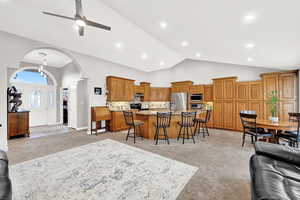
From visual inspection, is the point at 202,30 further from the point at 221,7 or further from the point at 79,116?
the point at 79,116

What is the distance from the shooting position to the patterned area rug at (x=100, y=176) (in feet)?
5.80

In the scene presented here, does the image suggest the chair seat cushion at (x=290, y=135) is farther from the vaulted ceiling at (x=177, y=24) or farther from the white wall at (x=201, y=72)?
the white wall at (x=201, y=72)

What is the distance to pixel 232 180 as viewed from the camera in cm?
210

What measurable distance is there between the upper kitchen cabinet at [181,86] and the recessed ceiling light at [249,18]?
4404mm

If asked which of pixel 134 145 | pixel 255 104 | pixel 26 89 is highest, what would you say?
pixel 26 89

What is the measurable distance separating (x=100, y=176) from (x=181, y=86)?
594 centimetres

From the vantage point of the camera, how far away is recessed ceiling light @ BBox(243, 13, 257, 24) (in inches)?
90.5

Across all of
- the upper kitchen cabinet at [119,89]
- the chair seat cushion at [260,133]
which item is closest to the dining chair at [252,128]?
the chair seat cushion at [260,133]

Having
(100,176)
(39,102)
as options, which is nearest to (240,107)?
(100,176)

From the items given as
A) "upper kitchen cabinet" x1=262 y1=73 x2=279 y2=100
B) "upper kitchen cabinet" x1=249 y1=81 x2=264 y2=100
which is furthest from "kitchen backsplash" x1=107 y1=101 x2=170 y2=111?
"upper kitchen cabinet" x1=262 y1=73 x2=279 y2=100

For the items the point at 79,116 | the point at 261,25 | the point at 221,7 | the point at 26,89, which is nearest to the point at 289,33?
the point at 261,25

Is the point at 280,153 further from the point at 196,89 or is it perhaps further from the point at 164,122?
the point at 196,89

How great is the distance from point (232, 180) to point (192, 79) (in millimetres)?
5854

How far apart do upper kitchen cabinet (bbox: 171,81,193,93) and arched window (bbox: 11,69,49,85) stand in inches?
279
